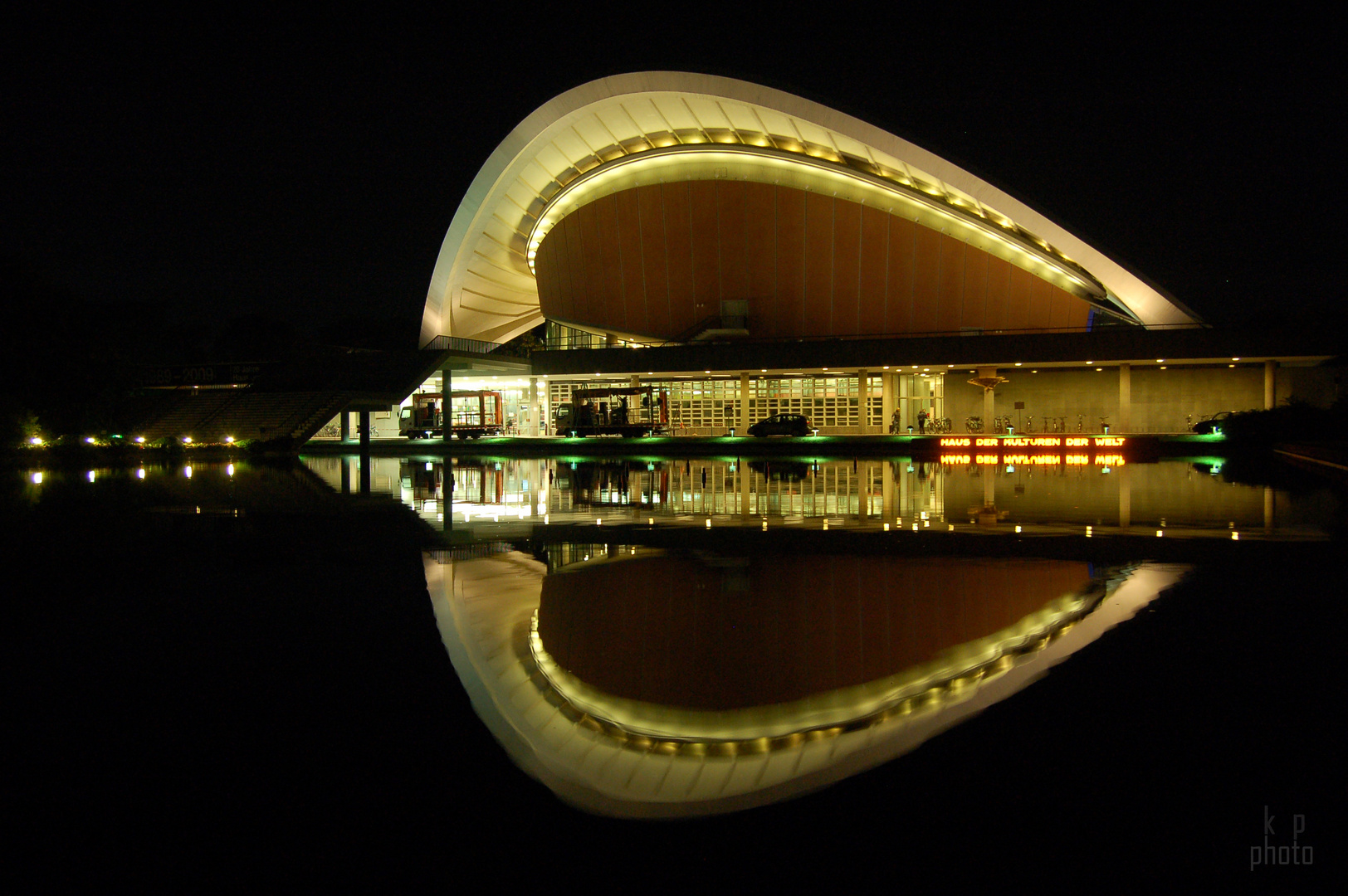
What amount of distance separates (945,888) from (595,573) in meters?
5.88

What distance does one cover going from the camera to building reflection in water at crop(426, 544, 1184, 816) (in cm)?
405

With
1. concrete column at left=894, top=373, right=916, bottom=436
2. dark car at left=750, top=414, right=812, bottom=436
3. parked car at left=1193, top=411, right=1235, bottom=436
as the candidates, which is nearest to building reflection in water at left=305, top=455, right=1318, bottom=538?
parked car at left=1193, top=411, right=1235, bottom=436

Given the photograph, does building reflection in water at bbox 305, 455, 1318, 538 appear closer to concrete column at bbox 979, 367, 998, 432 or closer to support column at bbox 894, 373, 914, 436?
concrete column at bbox 979, 367, 998, 432

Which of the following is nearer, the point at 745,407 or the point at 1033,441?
the point at 1033,441

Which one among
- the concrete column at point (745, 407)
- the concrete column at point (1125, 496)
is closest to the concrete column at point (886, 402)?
the concrete column at point (745, 407)

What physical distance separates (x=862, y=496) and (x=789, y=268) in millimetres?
30348

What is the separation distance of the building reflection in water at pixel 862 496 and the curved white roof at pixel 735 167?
49.1 feet

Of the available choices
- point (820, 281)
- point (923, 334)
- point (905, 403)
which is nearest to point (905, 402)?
point (905, 403)

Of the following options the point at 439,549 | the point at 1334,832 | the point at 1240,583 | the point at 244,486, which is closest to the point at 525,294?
the point at 244,486

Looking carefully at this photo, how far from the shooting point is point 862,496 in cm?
1645

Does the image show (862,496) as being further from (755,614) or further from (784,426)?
(784,426)

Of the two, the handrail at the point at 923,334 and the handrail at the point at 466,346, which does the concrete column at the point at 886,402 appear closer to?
the handrail at the point at 923,334

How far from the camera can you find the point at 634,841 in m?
3.36

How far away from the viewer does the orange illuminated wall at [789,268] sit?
43312 millimetres
